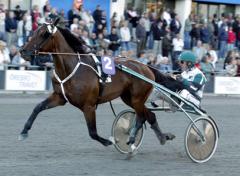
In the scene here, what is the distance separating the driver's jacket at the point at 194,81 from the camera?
394 inches

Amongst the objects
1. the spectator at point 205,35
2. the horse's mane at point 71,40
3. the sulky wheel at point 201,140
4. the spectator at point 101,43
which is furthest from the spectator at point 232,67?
the horse's mane at point 71,40

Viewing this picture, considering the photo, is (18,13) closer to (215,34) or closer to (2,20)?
(2,20)

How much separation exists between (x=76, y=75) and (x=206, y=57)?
1363cm

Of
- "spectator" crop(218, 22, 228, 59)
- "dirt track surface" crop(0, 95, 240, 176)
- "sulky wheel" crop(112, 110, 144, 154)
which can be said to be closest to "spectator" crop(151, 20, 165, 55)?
"spectator" crop(218, 22, 228, 59)

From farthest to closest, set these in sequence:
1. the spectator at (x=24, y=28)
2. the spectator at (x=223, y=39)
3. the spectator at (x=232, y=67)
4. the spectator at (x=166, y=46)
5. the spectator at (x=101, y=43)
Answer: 1. the spectator at (x=223, y=39)
2. the spectator at (x=166, y=46)
3. the spectator at (x=232, y=67)
4. the spectator at (x=101, y=43)
5. the spectator at (x=24, y=28)

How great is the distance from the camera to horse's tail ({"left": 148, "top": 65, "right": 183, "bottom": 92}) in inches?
405

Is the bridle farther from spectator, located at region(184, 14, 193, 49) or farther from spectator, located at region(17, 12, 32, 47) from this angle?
spectator, located at region(184, 14, 193, 49)

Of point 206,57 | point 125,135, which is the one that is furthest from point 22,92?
point 125,135

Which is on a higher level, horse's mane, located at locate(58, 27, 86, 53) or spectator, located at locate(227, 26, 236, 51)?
horse's mane, located at locate(58, 27, 86, 53)

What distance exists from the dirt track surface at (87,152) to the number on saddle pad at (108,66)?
123 centimetres

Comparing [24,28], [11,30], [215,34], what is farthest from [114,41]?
[215,34]

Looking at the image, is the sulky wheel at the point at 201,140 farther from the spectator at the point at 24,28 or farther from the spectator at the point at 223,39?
the spectator at the point at 223,39

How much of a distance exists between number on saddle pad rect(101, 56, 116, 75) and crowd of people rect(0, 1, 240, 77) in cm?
874

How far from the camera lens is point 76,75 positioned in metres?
9.51
